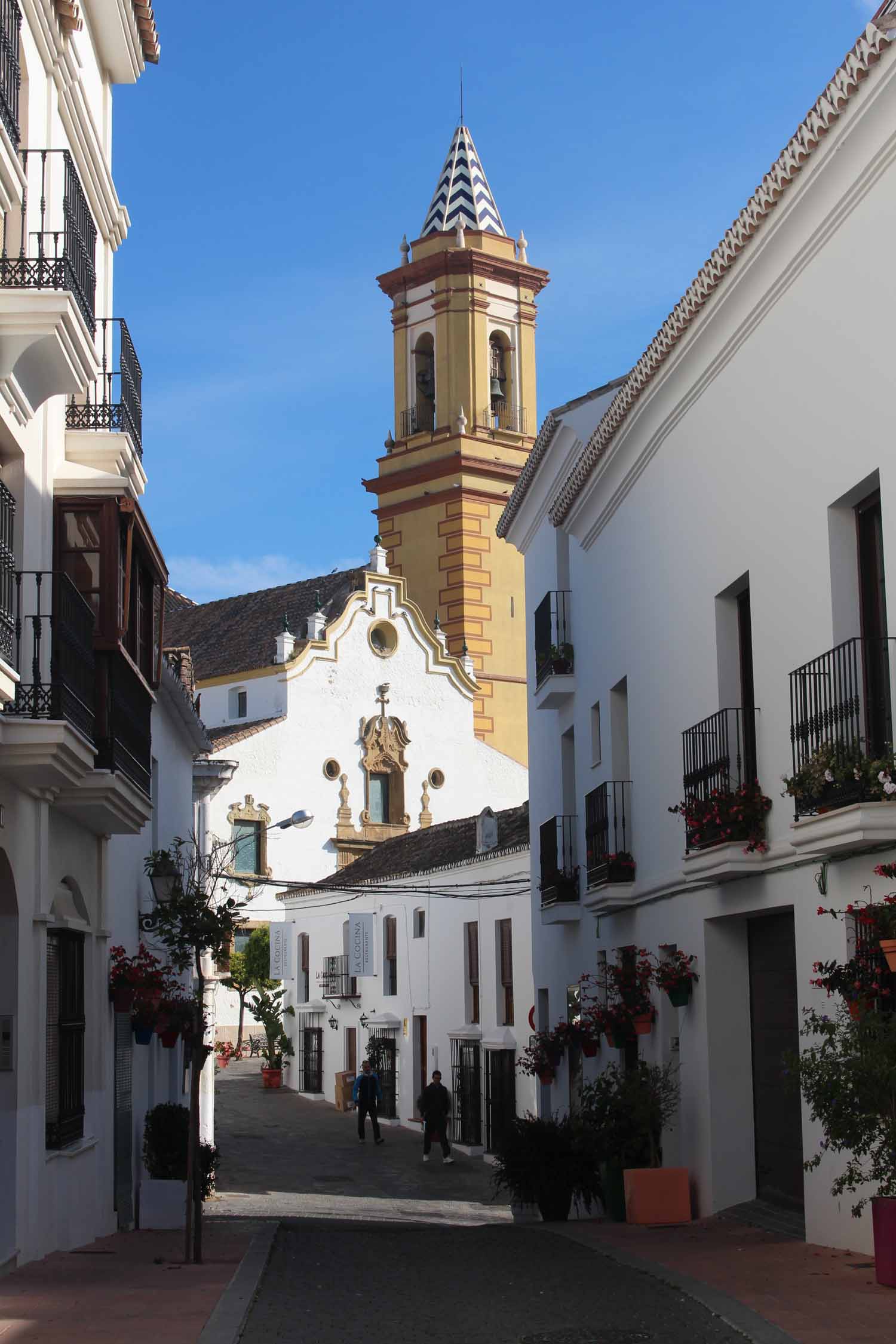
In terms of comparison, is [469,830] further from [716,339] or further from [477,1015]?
[716,339]

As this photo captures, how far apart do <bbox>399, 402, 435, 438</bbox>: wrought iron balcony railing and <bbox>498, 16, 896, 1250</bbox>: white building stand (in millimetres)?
33079

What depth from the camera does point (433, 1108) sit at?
29.0m

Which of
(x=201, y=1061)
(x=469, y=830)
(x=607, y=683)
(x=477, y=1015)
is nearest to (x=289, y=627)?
(x=469, y=830)

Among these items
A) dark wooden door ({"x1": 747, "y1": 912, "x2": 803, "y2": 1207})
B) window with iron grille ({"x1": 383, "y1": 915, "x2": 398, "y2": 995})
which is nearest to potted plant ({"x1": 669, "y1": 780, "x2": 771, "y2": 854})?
dark wooden door ({"x1": 747, "y1": 912, "x2": 803, "y2": 1207})

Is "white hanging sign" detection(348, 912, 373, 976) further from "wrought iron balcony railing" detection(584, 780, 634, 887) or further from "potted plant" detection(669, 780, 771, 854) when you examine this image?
"potted plant" detection(669, 780, 771, 854)

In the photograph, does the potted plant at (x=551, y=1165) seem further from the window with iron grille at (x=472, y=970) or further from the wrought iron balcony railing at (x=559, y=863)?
the window with iron grille at (x=472, y=970)

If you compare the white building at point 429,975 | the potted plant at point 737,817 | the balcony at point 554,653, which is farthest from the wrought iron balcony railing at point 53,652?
the white building at point 429,975

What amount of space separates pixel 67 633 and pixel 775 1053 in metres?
6.69

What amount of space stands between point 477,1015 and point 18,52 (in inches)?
920

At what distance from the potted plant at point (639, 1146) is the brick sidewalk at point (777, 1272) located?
0.32 meters

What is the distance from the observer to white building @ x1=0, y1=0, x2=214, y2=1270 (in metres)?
11.5

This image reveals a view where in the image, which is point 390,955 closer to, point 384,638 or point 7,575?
point 384,638

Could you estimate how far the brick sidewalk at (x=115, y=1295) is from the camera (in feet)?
29.7

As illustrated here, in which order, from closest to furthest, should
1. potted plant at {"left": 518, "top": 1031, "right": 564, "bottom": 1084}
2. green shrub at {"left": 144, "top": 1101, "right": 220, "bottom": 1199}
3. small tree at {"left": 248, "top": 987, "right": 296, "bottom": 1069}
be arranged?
green shrub at {"left": 144, "top": 1101, "right": 220, "bottom": 1199}, potted plant at {"left": 518, "top": 1031, "right": 564, "bottom": 1084}, small tree at {"left": 248, "top": 987, "right": 296, "bottom": 1069}
